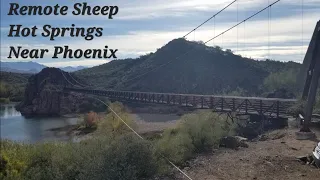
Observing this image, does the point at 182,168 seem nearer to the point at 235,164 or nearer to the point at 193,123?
the point at 235,164

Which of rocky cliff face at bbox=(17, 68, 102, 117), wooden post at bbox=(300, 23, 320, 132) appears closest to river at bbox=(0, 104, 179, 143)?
rocky cliff face at bbox=(17, 68, 102, 117)

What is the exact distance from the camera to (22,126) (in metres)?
9.85

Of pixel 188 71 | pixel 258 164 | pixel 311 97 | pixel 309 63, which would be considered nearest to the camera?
pixel 258 164

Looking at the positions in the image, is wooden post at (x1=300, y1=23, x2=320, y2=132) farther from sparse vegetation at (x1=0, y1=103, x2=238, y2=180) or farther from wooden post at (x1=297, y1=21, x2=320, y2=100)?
sparse vegetation at (x1=0, y1=103, x2=238, y2=180)

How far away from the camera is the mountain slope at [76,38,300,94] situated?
243 ft

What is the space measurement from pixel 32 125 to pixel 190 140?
21.1 feet

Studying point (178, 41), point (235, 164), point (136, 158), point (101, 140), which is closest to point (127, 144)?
point (136, 158)

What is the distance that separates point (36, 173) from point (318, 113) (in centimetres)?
1512

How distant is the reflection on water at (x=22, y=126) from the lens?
4.13 metres

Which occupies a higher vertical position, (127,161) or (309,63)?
(309,63)

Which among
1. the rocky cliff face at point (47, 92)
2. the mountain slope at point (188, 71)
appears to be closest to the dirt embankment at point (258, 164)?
the rocky cliff face at point (47, 92)

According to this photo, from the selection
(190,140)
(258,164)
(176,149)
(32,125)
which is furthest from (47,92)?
(258,164)

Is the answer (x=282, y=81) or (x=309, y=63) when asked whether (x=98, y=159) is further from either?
(x=282, y=81)

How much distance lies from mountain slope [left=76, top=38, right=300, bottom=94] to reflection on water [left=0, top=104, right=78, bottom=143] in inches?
1791
